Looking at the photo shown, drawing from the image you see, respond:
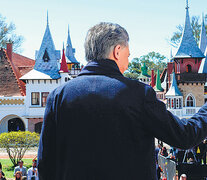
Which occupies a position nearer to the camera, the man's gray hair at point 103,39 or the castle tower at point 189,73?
the man's gray hair at point 103,39

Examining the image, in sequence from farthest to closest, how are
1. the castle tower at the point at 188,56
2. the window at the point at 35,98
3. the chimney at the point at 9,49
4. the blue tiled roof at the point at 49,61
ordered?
1. the chimney at the point at 9,49
2. the blue tiled roof at the point at 49,61
3. the castle tower at the point at 188,56
4. the window at the point at 35,98

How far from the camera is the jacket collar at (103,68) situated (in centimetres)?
192

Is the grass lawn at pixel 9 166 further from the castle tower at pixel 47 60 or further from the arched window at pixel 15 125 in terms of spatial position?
the castle tower at pixel 47 60

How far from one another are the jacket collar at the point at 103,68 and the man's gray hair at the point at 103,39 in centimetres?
4

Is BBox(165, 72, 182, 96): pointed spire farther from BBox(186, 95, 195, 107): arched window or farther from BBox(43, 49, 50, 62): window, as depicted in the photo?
BBox(43, 49, 50, 62): window

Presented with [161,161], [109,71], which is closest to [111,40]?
[109,71]

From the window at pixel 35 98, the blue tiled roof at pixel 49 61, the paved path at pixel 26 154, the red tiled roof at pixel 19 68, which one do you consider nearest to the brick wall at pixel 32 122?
the window at pixel 35 98

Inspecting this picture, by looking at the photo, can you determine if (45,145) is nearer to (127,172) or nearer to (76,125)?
(76,125)

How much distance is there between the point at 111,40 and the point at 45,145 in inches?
25.9

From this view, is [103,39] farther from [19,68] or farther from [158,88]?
[158,88]

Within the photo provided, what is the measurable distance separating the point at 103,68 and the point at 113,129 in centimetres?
34

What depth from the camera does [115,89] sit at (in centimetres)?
181

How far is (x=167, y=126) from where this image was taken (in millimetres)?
1783

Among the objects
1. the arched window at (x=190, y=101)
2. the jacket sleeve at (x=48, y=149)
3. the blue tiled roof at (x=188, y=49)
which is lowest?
the arched window at (x=190, y=101)
